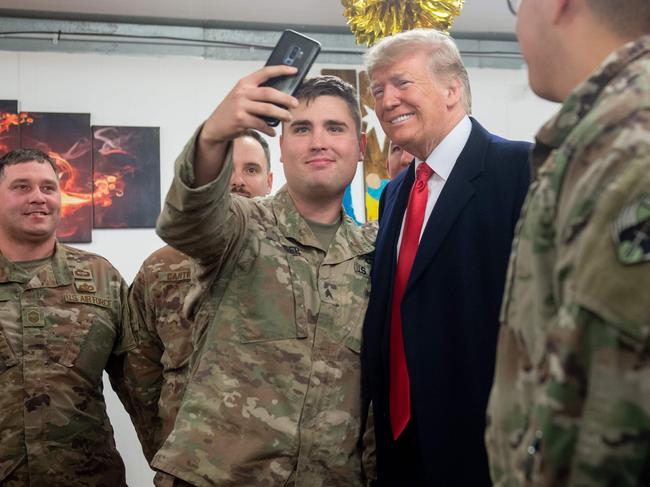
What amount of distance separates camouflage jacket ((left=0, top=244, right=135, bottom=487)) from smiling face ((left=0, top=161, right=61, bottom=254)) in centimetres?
13

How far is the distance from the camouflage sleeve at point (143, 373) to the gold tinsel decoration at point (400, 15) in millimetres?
1231

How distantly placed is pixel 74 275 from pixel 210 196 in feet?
5.50

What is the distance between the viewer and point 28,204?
3.14m

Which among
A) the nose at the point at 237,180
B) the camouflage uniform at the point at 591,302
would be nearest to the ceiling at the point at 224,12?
the nose at the point at 237,180

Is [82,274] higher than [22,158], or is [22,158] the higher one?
[22,158]

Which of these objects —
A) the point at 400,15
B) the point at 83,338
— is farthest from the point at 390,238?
the point at 83,338

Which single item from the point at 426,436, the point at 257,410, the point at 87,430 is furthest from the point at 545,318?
the point at 87,430

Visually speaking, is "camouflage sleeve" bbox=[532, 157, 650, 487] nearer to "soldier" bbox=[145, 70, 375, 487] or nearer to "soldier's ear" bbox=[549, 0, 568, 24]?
"soldier's ear" bbox=[549, 0, 568, 24]

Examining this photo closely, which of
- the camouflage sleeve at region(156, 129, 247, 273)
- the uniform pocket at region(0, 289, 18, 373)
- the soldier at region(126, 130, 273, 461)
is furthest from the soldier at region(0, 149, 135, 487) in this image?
the camouflage sleeve at region(156, 129, 247, 273)

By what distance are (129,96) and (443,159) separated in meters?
3.13

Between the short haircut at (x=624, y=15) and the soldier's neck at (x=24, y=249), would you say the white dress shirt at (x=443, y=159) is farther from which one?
the soldier's neck at (x=24, y=249)

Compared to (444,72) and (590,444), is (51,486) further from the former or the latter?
(590,444)

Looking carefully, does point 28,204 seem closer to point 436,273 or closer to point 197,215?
point 197,215

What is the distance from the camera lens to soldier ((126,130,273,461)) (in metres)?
2.76
